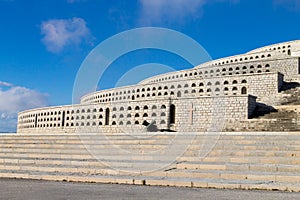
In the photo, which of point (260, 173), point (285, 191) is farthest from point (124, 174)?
point (285, 191)

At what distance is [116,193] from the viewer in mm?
5973

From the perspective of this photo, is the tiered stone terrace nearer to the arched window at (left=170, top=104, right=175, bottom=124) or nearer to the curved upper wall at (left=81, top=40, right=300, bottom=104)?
the arched window at (left=170, top=104, right=175, bottom=124)

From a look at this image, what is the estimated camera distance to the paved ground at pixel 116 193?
5544 mm

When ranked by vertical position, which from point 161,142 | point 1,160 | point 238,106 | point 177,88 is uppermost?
point 177,88

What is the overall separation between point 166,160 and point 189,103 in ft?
33.1


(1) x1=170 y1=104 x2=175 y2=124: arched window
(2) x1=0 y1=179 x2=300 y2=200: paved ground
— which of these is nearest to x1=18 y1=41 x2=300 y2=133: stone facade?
(1) x1=170 y1=104 x2=175 y2=124: arched window

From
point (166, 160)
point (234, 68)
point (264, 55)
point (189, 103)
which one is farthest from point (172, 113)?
point (264, 55)

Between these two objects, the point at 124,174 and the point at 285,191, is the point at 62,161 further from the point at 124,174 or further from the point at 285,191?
the point at 285,191

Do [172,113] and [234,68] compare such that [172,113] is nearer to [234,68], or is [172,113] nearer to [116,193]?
[234,68]

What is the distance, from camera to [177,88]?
78.0 feet

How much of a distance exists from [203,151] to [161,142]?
1.61 m

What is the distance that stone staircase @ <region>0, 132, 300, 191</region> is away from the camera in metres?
7.19

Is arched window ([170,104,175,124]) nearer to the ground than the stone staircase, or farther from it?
farther from it

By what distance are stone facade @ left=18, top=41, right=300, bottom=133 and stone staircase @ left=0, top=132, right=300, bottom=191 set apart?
22.3 feet
